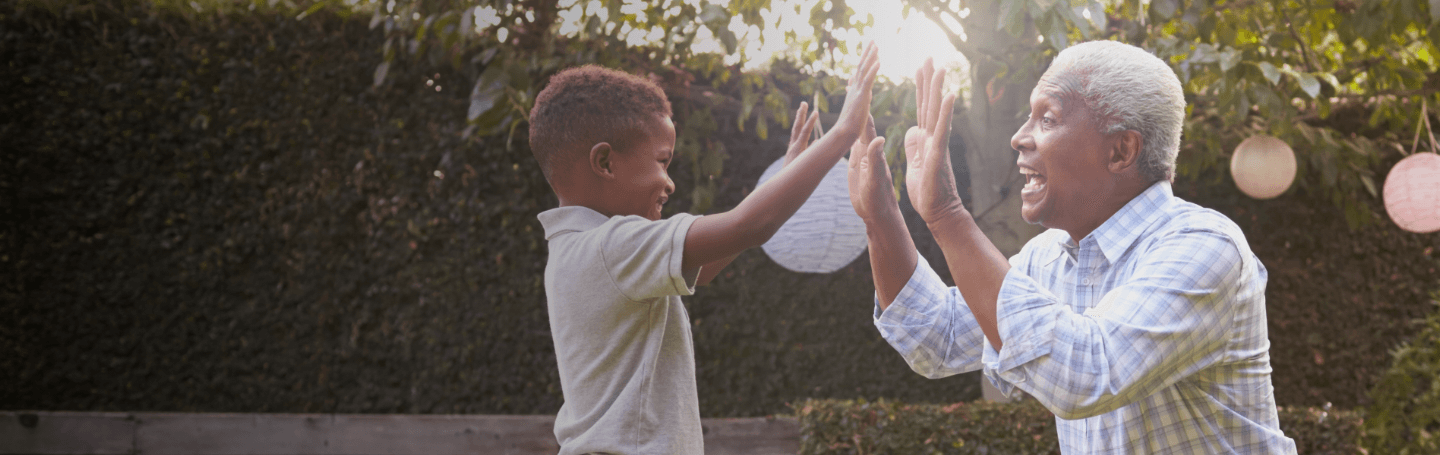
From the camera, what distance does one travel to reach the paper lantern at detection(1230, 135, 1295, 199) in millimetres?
3910

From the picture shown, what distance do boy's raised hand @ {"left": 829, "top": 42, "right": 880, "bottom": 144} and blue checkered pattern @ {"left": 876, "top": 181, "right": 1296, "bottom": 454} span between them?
369mm

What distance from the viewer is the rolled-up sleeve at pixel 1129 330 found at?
1.20 m

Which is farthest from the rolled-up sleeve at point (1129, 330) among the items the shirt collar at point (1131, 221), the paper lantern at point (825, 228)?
the paper lantern at point (825, 228)

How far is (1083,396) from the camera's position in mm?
1190

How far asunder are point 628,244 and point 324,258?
174 inches

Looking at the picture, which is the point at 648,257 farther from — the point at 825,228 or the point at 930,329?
the point at 825,228

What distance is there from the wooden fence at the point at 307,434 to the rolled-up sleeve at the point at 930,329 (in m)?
3.21

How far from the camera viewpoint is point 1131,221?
4.78 feet

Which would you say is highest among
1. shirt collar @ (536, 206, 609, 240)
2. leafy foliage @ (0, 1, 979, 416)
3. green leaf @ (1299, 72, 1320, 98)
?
green leaf @ (1299, 72, 1320, 98)

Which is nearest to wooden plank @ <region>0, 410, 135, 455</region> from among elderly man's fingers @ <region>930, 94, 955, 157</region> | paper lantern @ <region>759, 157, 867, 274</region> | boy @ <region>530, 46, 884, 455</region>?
paper lantern @ <region>759, 157, 867, 274</region>

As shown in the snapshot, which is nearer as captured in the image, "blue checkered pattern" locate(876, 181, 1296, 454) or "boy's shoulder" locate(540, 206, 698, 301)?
"blue checkered pattern" locate(876, 181, 1296, 454)

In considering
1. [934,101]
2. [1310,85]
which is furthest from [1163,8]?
[934,101]

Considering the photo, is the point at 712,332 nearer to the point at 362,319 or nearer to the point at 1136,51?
the point at 362,319

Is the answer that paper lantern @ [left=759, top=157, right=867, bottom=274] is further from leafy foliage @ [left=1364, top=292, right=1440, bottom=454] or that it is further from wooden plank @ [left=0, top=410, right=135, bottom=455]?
wooden plank @ [left=0, top=410, right=135, bottom=455]
